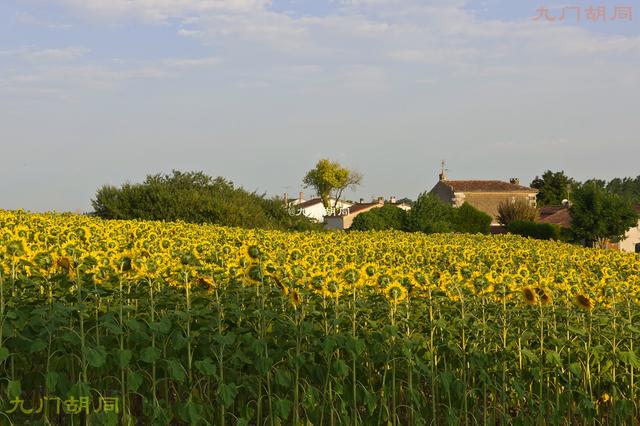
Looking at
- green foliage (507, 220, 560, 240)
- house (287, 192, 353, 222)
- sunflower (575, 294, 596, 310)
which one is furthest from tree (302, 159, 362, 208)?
sunflower (575, 294, 596, 310)

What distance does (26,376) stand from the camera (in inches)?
279

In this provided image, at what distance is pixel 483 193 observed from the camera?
3519 inches

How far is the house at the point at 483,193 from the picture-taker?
8906 centimetres

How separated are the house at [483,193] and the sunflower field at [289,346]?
79.6m

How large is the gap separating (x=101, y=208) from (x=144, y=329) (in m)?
26.3

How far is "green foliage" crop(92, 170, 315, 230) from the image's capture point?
30.4m

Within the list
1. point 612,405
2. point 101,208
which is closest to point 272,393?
point 612,405

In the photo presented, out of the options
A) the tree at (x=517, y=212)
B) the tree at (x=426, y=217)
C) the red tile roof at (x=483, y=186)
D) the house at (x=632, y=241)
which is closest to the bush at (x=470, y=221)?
the tree at (x=426, y=217)

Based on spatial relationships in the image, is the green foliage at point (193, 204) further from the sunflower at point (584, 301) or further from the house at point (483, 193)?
the house at point (483, 193)

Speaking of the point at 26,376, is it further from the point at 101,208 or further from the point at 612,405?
the point at 101,208

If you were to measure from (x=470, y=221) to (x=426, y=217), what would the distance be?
26.6 ft

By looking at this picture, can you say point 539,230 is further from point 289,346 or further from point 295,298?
point 295,298

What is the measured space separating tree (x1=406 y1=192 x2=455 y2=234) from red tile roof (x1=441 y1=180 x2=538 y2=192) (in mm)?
47731

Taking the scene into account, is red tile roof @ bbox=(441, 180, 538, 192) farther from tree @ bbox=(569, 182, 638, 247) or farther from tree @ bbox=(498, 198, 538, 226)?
tree @ bbox=(569, 182, 638, 247)
